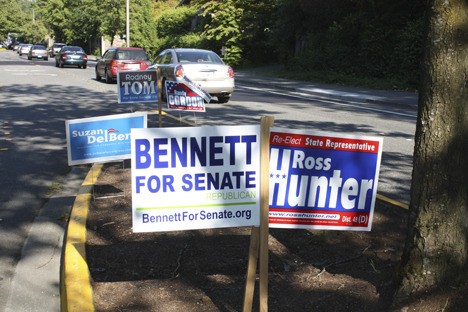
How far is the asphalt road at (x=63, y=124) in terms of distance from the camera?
6137mm

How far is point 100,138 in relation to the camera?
591 centimetres

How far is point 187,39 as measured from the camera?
47500 mm

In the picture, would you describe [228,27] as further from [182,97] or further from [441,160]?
[441,160]

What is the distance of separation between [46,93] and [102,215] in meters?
14.0

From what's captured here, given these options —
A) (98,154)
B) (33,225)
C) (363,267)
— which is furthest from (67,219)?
(363,267)

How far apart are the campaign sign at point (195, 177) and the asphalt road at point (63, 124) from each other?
5.39ft

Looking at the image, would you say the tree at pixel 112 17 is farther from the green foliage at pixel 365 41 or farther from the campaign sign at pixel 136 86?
the campaign sign at pixel 136 86

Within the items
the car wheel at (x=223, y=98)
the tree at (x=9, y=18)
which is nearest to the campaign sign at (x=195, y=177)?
the car wheel at (x=223, y=98)

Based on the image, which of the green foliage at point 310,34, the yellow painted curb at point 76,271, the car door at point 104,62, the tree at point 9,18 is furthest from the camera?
the tree at point 9,18

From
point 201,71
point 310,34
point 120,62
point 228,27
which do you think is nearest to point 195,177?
point 201,71

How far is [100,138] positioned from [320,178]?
126 inches

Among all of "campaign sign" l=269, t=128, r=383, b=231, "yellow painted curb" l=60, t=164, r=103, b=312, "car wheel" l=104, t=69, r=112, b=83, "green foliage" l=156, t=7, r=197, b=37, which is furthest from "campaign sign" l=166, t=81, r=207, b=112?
"green foliage" l=156, t=7, r=197, b=37

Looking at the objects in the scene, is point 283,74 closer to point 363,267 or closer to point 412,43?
point 412,43

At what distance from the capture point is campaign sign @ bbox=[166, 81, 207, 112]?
937 cm
